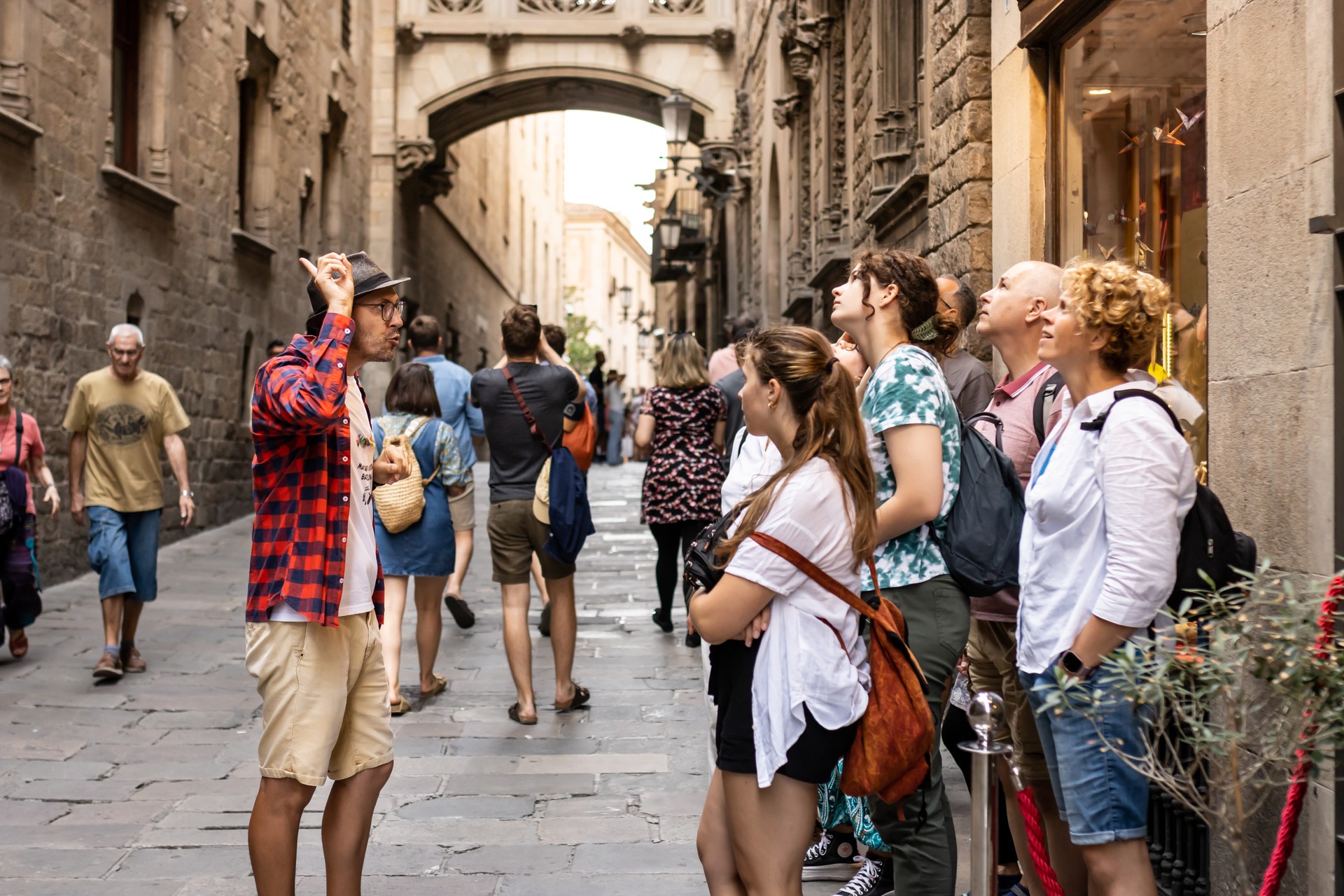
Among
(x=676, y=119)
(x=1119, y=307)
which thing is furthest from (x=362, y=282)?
(x=676, y=119)

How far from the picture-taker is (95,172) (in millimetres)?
12055

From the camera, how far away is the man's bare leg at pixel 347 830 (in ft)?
11.2

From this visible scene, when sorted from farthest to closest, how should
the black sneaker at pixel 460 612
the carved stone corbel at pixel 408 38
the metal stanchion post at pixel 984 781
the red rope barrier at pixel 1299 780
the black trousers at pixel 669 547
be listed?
the carved stone corbel at pixel 408 38, the black sneaker at pixel 460 612, the black trousers at pixel 669 547, the metal stanchion post at pixel 984 781, the red rope barrier at pixel 1299 780

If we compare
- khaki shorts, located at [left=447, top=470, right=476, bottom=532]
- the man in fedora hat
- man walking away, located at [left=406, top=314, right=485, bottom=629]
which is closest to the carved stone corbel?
man walking away, located at [left=406, top=314, right=485, bottom=629]

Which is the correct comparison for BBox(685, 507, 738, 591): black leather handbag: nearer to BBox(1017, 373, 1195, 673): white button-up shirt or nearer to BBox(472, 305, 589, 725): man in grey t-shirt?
BBox(1017, 373, 1195, 673): white button-up shirt

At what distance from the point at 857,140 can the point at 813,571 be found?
897cm

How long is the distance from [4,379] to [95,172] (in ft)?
17.1

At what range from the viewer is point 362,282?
3521mm

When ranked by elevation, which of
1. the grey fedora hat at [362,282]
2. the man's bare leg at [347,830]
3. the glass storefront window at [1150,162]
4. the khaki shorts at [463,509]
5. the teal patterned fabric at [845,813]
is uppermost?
the glass storefront window at [1150,162]

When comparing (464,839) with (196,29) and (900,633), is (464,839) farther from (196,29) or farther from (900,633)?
(196,29)

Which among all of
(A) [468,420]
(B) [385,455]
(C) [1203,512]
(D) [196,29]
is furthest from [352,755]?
(D) [196,29]

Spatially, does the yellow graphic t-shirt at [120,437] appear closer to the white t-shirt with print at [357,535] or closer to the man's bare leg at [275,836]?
the white t-shirt with print at [357,535]

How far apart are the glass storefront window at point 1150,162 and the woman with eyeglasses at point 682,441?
2.67 m

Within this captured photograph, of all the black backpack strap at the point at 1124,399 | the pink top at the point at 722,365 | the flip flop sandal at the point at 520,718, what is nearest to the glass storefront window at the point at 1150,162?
the black backpack strap at the point at 1124,399
